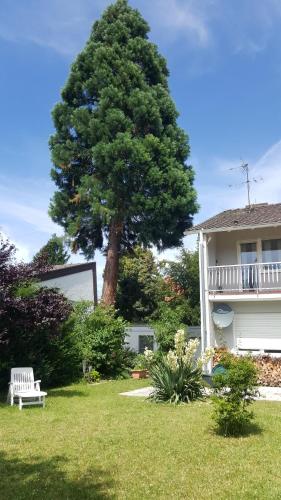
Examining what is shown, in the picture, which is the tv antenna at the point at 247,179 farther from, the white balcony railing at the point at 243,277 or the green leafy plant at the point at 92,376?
the green leafy plant at the point at 92,376

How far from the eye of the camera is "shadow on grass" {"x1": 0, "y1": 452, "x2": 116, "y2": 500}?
5302mm

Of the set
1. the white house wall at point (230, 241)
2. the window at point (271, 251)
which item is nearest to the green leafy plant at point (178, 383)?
the white house wall at point (230, 241)

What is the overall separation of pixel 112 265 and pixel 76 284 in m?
3.06

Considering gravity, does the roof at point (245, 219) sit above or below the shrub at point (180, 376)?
above

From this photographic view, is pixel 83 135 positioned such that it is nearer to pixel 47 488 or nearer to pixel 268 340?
pixel 268 340

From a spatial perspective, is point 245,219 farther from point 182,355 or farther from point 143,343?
point 143,343

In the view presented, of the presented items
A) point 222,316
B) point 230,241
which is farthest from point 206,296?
point 230,241

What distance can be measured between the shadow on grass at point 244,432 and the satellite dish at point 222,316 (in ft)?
31.4

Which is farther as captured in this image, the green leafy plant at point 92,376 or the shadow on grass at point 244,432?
the green leafy plant at point 92,376

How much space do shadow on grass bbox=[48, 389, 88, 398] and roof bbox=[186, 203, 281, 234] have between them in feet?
26.8

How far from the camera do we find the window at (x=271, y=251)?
61.8 ft

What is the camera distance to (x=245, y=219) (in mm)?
18891

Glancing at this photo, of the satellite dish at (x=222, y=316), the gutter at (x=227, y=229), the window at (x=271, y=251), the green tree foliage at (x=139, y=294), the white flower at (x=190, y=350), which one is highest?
the gutter at (x=227, y=229)

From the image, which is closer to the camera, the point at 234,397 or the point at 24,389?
the point at 234,397
